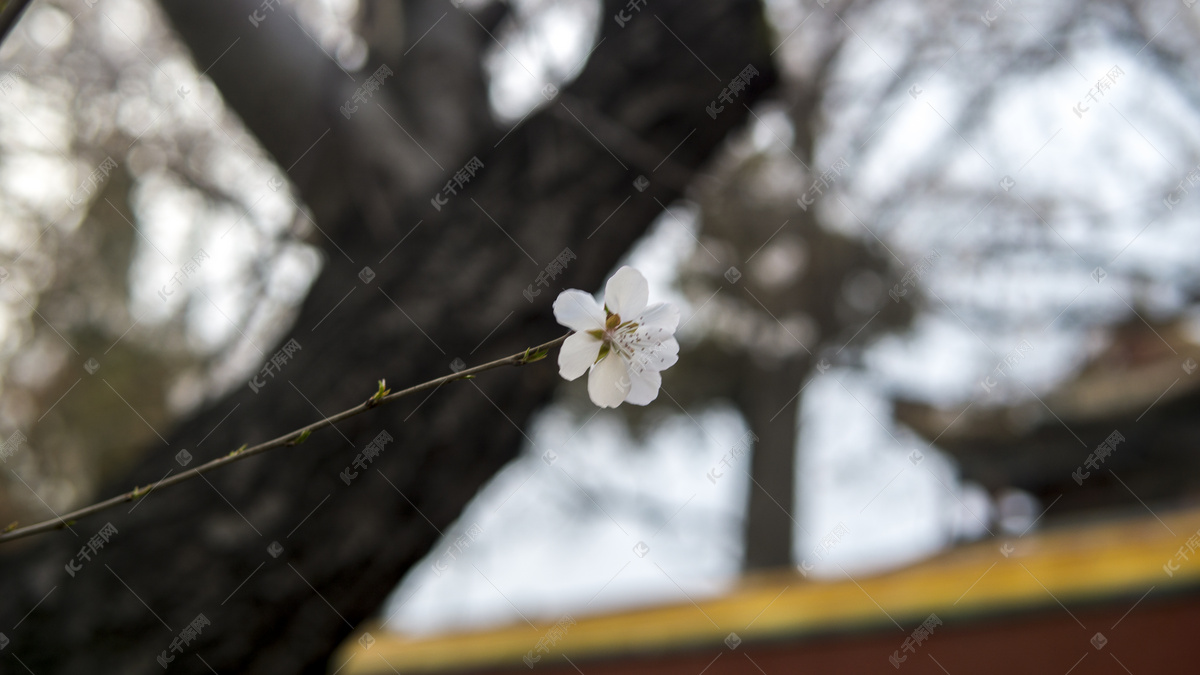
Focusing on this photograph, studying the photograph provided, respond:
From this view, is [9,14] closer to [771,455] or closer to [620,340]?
[620,340]

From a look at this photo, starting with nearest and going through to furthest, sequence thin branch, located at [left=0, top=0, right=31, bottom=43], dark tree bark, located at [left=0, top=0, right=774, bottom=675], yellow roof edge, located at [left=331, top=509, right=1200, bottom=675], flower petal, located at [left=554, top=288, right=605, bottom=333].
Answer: thin branch, located at [left=0, top=0, right=31, bottom=43] → flower petal, located at [left=554, top=288, right=605, bottom=333] → dark tree bark, located at [left=0, top=0, right=774, bottom=675] → yellow roof edge, located at [left=331, top=509, right=1200, bottom=675]

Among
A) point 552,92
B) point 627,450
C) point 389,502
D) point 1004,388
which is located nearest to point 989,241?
point 1004,388

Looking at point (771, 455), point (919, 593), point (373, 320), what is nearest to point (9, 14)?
point (373, 320)

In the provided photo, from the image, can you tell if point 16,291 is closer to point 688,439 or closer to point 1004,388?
point 688,439

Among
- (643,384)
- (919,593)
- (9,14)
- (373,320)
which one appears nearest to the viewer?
(9,14)

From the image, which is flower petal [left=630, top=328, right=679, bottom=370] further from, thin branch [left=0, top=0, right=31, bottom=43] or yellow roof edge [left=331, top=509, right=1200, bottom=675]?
yellow roof edge [left=331, top=509, right=1200, bottom=675]

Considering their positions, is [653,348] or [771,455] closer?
[653,348]

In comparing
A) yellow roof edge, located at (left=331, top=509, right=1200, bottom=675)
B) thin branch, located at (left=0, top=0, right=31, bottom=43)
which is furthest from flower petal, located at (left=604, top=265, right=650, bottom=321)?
yellow roof edge, located at (left=331, top=509, right=1200, bottom=675)
